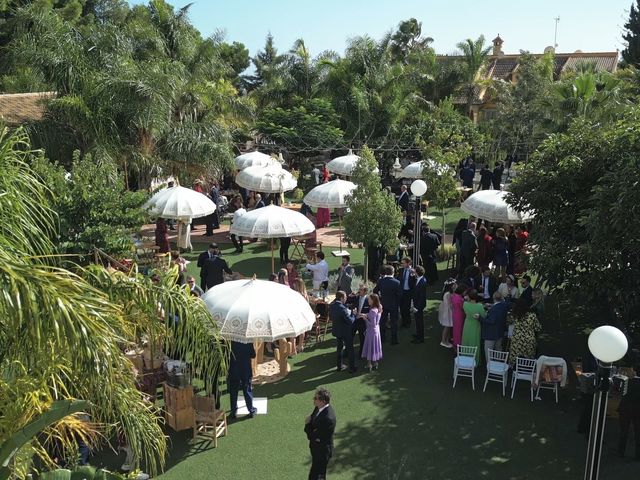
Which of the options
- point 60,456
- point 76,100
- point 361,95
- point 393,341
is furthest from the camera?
point 361,95

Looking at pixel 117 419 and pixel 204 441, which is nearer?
pixel 117 419

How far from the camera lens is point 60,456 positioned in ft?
24.2

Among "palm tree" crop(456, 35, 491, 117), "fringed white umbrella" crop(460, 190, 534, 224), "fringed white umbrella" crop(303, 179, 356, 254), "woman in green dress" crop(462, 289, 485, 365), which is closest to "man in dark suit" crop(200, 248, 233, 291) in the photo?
"fringed white umbrella" crop(303, 179, 356, 254)

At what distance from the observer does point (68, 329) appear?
406 cm

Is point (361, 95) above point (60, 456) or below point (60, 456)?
above

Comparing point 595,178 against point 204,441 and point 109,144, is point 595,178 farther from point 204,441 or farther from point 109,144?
point 109,144

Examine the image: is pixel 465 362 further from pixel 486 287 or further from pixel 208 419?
pixel 208 419

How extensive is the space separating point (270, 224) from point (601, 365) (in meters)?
8.45

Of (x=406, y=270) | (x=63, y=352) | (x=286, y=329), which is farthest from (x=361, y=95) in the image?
(x=63, y=352)

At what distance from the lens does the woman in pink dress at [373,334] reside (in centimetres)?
1104

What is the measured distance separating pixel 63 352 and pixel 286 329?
16.8 feet

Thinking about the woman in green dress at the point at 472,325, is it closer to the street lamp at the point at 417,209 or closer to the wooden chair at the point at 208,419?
the street lamp at the point at 417,209

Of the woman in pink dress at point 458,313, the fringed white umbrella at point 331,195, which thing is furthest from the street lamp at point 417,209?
the woman in pink dress at point 458,313

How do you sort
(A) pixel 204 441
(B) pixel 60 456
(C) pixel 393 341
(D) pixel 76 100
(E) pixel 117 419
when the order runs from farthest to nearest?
(D) pixel 76 100 → (C) pixel 393 341 → (A) pixel 204 441 → (B) pixel 60 456 → (E) pixel 117 419
